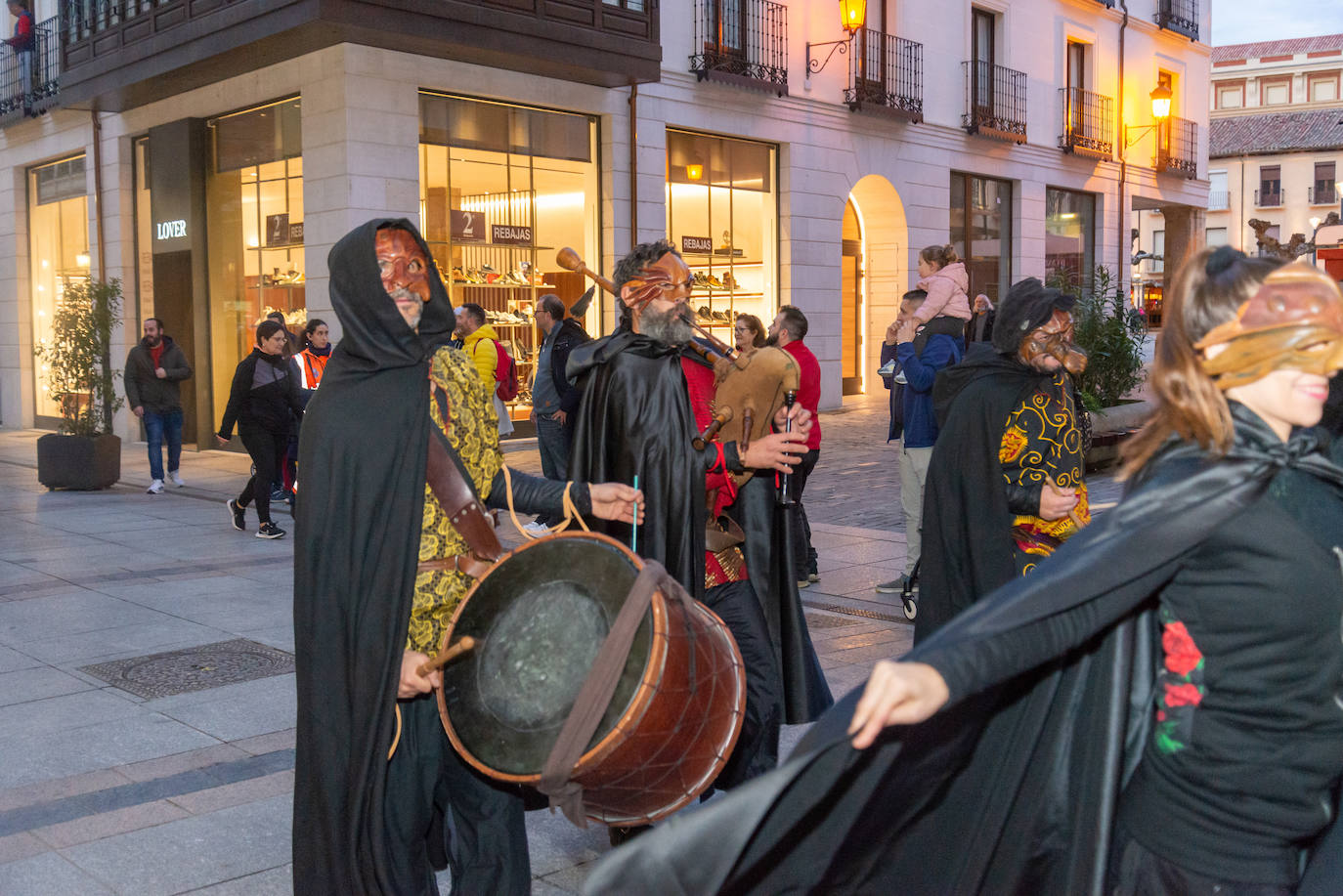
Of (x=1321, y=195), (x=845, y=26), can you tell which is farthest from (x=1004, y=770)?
(x=1321, y=195)

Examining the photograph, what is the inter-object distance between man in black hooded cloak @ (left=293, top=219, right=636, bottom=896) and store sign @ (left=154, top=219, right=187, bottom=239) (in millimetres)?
17155

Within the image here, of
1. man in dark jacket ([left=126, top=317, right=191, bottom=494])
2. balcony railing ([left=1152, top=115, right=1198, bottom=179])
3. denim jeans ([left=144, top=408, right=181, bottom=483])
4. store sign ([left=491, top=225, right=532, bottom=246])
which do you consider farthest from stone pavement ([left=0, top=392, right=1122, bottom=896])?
balcony railing ([left=1152, top=115, right=1198, bottom=179])

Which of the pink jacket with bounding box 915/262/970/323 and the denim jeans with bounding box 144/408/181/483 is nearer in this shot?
the pink jacket with bounding box 915/262/970/323

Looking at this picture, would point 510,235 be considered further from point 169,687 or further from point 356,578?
point 356,578

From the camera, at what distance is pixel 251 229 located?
18125mm

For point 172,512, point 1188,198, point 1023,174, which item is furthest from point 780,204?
point 1188,198

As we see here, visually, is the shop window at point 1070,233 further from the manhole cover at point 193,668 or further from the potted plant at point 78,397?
the manhole cover at point 193,668

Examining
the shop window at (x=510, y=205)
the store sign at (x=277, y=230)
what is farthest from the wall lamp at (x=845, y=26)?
the store sign at (x=277, y=230)

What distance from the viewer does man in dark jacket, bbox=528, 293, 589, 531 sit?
10625mm

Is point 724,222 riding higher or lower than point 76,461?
higher

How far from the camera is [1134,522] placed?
A: 211 centimetres

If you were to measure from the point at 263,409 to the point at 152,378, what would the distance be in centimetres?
334

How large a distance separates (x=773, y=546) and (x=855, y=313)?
20.6 meters

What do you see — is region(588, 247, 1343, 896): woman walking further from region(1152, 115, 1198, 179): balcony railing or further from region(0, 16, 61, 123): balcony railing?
region(1152, 115, 1198, 179): balcony railing
